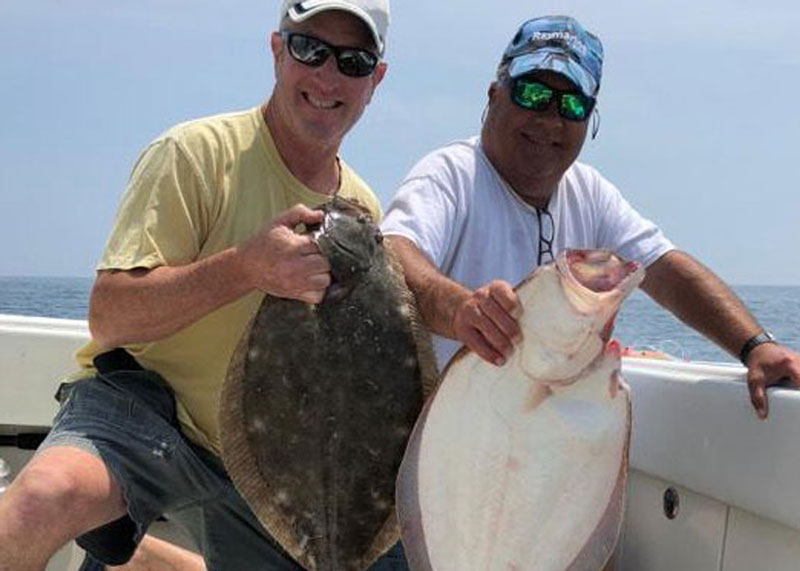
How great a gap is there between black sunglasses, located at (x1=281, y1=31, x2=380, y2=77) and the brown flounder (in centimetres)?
71

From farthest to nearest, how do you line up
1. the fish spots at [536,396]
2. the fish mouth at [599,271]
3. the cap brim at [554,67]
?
the cap brim at [554,67] < the fish spots at [536,396] < the fish mouth at [599,271]

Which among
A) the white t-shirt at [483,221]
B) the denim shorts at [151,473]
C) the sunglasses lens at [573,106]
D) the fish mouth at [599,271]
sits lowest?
the denim shorts at [151,473]

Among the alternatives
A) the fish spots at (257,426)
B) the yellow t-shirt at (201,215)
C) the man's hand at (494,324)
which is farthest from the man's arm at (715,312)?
the fish spots at (257,426)

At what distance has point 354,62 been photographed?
3.12 m

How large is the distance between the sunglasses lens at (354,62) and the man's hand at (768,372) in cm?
145

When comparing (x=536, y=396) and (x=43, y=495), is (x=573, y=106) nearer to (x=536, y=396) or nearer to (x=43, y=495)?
Result: (x=536, y=396)

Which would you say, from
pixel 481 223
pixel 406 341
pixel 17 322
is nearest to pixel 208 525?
pixel 406 341

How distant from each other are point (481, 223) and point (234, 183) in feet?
2.52

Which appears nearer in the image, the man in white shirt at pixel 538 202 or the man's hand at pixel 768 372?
the man's hand at pixel 768 372

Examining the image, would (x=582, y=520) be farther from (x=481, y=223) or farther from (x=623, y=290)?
(x=481, y=223)

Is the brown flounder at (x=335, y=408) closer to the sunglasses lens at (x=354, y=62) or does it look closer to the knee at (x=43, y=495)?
the knee at (x=43, y=495)

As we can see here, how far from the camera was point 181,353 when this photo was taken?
3121 millimetres

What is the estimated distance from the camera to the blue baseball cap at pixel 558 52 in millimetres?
3180

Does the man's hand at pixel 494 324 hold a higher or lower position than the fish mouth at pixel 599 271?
lower
